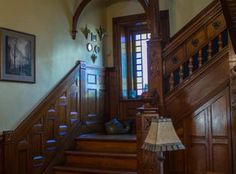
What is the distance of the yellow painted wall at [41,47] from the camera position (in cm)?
428

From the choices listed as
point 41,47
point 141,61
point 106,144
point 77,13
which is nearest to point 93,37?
point 77,13

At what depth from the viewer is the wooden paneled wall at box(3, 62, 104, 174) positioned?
14.0ft

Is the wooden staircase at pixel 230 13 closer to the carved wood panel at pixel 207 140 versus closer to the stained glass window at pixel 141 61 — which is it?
the carved wood panel at pixel 207 140

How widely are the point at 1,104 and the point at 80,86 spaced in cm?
163

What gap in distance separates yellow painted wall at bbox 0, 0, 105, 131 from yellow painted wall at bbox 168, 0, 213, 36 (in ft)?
4.89

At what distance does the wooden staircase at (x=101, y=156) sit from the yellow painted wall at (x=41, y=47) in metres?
0.99

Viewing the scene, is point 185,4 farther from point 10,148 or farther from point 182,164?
point 10,148

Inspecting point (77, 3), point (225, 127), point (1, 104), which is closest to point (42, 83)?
point (1, 104)

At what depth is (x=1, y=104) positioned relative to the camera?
13.6 feet

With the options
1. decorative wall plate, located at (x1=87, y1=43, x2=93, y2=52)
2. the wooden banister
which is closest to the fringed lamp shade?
the wooden banister

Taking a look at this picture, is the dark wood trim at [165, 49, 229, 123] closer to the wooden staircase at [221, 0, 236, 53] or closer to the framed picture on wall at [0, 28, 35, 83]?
the wooden staircase at [221, 0, 236, 53]

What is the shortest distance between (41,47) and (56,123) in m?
1.12

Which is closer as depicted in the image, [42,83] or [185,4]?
[42,83]

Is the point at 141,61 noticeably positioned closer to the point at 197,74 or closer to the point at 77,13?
the point at 77,13
